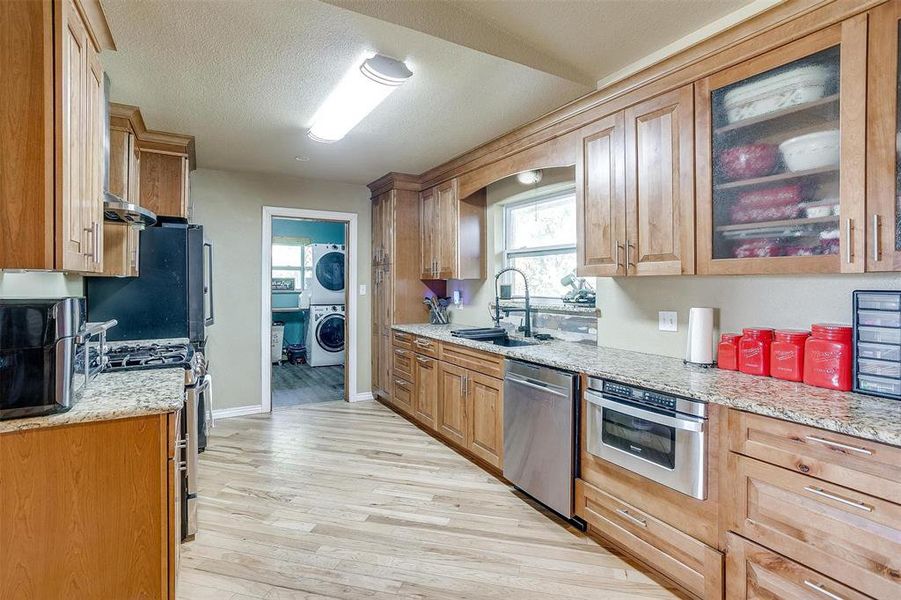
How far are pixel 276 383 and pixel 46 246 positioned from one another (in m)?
4.72

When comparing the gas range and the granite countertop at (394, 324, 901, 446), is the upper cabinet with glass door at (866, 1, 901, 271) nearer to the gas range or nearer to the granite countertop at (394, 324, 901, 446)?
the granite countertop at (394, 324, 901, 446)

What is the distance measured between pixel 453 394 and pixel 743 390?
2.12 metres

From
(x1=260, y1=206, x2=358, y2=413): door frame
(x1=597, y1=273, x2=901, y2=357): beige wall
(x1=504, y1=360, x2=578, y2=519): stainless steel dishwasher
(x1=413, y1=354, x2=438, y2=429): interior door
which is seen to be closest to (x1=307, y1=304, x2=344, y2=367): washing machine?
(x1=260, y1=206, x2=358, y2=413): door frame

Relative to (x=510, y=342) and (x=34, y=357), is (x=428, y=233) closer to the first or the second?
(x=510, y=342)

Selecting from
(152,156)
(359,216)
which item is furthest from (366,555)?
(359,216)

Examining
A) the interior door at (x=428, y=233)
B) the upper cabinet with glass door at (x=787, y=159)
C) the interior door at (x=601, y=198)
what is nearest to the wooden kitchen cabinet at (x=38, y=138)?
the interior door at (x=601, y=198)

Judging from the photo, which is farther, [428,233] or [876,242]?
[428,233]

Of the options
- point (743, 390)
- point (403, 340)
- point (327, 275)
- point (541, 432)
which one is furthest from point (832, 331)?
→ point (327, 275)

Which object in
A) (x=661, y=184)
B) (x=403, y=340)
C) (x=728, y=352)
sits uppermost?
(x=661, y=184)

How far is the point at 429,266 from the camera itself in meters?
4.61

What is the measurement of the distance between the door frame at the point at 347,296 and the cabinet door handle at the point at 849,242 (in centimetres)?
427

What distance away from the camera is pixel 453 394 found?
11.6ft

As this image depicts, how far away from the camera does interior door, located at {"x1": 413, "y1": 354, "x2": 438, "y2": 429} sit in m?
3.82

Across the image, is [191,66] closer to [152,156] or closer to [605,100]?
[152,156]
